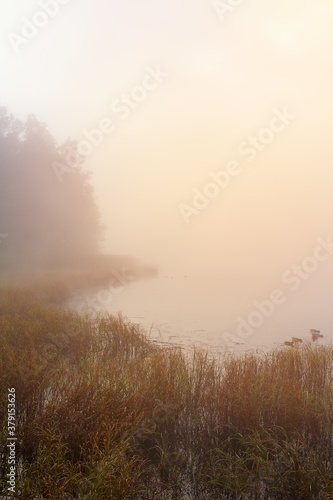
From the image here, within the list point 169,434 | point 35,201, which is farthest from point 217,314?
point 35,201

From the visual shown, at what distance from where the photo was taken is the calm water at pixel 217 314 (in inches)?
550

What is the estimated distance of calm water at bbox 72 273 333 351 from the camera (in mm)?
13969

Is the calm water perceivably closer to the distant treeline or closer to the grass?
the grass

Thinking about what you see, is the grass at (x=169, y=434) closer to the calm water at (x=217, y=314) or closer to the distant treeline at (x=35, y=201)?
the calm water at (x=217, y=314)

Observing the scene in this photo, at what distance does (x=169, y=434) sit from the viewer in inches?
217

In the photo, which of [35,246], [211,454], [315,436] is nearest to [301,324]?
[315,436]

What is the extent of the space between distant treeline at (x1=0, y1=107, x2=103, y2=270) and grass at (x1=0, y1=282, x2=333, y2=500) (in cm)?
2903

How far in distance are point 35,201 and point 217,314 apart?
87.5 ft

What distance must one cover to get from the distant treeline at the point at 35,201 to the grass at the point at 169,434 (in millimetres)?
29026

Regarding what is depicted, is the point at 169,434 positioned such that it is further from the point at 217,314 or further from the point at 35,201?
the point at 35,201

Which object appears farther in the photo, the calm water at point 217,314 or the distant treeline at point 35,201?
the distant treeline at point 35,201

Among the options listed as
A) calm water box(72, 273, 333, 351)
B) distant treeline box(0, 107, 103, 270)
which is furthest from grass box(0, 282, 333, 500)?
distant treeline box(0, 107, 103, 270)

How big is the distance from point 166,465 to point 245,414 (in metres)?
1.61

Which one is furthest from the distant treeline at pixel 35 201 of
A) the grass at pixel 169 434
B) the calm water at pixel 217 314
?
the grass at pixel 169 434
